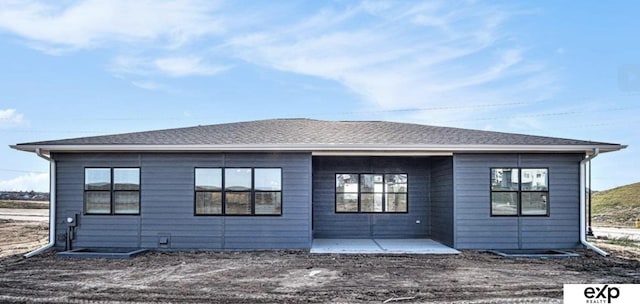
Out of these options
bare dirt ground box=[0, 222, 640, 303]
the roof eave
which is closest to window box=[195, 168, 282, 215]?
the roof eave

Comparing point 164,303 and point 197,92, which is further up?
point 197,92

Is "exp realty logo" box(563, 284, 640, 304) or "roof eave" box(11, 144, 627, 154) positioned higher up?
"roof eave" box(11, 144, 627, 154)

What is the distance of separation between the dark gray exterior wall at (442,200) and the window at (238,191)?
3.80 m

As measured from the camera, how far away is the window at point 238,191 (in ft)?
33.3

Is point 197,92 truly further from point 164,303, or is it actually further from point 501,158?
point 164,303

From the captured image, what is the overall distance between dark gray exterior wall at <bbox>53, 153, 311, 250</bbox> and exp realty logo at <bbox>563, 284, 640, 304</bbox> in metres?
5.30

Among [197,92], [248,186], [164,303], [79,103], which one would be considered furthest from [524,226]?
[79,103]

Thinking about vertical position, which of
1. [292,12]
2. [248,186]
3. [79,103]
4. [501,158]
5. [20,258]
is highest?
[292,12]

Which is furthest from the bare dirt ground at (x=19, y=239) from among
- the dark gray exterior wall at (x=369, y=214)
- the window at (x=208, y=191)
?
the dark gray exterior wall at (x=369, y=214)

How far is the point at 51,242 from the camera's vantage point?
10305mm

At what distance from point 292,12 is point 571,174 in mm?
9080

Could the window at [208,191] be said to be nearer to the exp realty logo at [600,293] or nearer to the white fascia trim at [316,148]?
the white fascia trim at [316,148]

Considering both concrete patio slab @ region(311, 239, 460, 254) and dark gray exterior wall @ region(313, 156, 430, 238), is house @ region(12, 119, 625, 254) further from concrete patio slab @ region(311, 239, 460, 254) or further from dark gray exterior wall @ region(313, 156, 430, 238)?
dark gray exterior wall @ region(313, 156, 430, 238)

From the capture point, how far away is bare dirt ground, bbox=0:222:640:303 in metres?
6.05
